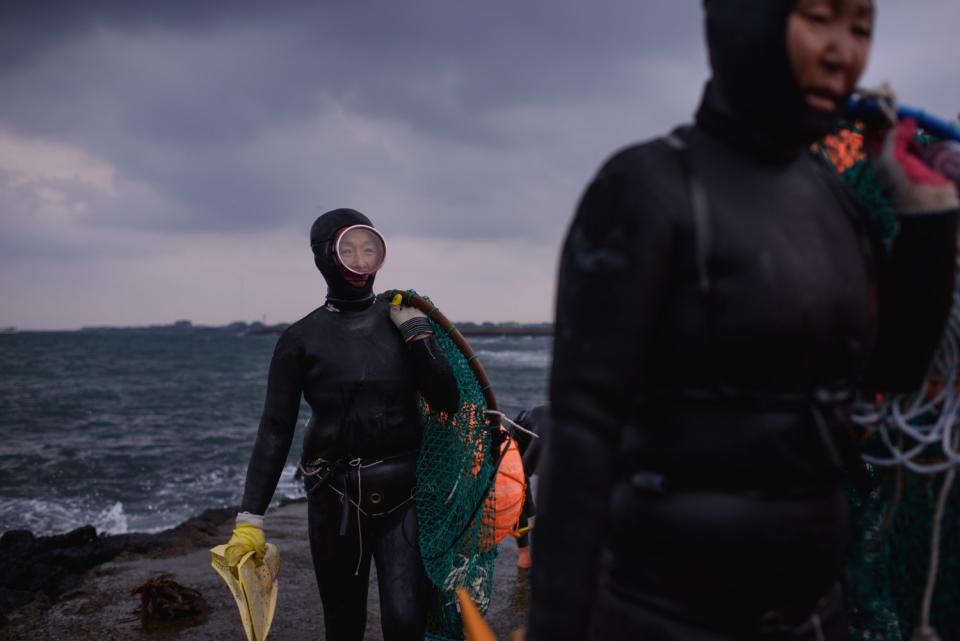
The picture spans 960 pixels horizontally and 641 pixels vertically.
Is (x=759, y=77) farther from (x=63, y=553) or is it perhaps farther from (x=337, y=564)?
(x=63, y=553)

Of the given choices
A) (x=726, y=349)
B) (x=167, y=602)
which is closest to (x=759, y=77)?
(x=726, y=349)

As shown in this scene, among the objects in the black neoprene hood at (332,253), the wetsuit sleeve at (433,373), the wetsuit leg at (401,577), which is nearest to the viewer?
the wetsuit leg at (401,577)

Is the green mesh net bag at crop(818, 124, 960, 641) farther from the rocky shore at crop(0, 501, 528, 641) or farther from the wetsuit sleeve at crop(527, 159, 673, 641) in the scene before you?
the rocky shore at crop(0, 501, 528, 641)

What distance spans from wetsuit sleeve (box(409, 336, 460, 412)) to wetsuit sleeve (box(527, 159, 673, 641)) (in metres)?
2.82

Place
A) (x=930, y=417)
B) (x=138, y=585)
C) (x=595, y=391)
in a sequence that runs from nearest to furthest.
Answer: (x=595, y=391) → (x=930, y=417) → (x=138, y=585)

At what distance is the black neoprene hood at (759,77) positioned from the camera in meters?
1.54

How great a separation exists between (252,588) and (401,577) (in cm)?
83

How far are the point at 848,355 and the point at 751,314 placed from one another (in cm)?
29

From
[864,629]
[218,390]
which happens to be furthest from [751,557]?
[218,390]

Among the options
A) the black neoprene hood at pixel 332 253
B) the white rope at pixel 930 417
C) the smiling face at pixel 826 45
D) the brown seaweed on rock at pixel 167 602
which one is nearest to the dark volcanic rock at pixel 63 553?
the brown seaweed on rock at pixel 167 602

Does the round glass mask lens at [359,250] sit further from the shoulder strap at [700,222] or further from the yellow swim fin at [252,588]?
the shoulder strap at [700,222]

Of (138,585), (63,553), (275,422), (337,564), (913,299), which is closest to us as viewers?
(913,299)

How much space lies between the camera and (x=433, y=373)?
431 cm

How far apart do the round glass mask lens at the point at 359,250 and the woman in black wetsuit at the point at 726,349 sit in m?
2.91
